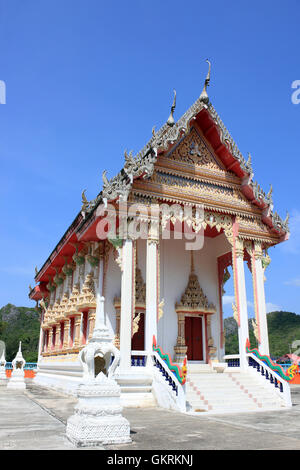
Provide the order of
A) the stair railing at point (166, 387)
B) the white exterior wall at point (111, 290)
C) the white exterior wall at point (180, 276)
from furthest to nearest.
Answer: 1. the white exterior wall at point (180, 276)
2. the white exterior wall at point (111, 290)
3. the stair railing at point (166, 387)

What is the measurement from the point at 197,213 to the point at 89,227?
2.92m

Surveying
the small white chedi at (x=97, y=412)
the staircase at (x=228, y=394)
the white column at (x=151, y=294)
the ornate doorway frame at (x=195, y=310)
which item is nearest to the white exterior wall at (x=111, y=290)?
the white column at (x=151, y=294)

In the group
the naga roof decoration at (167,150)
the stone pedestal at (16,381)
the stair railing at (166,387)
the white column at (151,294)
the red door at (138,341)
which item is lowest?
the stone pedestal at (16,381)

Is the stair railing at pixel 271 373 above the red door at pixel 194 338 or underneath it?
underneath

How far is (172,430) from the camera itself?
548 centimetres

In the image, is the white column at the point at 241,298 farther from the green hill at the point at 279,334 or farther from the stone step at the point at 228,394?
the green hill at the point at 279,334

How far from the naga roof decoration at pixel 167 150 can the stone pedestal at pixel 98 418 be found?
5320mm

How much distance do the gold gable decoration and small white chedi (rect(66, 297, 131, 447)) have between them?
7.22m

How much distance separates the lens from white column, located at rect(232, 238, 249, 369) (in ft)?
34.5

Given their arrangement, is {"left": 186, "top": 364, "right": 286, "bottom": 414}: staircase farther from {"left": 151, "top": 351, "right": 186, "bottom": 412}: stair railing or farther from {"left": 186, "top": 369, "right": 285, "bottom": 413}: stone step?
{"left": 151, "top": 351, "right": 186, "bottom": 412}: stair railing

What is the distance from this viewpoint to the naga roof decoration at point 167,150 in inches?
379

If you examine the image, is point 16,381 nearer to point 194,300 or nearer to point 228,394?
point 194,300

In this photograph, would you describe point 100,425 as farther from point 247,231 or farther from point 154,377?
point 247,231

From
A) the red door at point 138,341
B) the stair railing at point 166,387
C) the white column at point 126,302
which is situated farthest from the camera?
the red door at point 138,341
